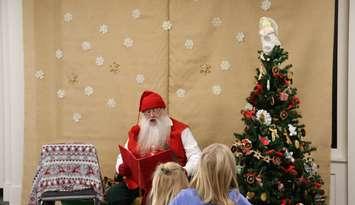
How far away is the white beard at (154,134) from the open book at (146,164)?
0.21 metres

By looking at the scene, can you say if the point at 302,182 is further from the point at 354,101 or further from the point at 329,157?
the point at 354,101

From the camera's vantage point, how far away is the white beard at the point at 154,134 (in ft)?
14.2

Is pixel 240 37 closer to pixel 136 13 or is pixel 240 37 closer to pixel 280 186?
pixel 136 13

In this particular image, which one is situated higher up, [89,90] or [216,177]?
[89,90]

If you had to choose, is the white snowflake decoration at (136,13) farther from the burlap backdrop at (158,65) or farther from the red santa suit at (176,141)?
the red santa suit at (176,141)

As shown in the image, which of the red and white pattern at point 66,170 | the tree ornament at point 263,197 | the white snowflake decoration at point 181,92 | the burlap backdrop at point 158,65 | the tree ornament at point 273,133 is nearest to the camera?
the tree ornament at point 263,197

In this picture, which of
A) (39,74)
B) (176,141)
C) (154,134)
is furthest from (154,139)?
(39,74)

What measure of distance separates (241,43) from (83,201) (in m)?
1.84

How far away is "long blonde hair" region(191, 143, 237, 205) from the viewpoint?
2543 millimetres

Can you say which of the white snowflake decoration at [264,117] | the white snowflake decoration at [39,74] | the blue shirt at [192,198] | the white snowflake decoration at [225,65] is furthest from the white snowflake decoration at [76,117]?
the blue shirt at [192,198]

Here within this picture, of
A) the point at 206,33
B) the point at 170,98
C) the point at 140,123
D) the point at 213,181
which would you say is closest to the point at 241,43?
the point at 206,33

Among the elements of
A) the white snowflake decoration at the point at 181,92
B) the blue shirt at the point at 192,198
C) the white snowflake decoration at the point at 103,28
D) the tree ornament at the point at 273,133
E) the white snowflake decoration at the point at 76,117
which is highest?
the white snowflake decoration at the point at 103,28

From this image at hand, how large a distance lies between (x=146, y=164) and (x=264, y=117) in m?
0.93

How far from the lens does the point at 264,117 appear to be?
12.9 feet
